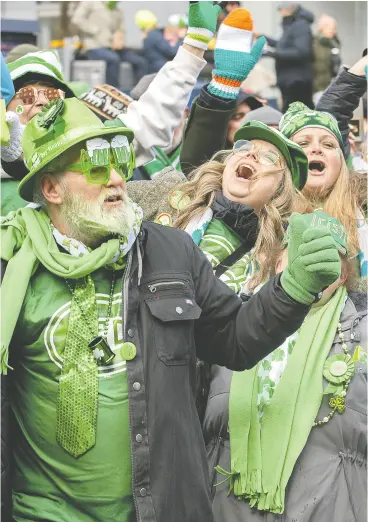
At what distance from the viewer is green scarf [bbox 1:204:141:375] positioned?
3471mm

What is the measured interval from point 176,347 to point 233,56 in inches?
82.7

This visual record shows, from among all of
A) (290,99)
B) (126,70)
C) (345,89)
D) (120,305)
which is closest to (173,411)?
(120,305)

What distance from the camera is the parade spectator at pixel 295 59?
10.9m

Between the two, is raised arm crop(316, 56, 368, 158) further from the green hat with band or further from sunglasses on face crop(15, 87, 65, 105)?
sunglasses on face crop(15, 87, 65, 105)

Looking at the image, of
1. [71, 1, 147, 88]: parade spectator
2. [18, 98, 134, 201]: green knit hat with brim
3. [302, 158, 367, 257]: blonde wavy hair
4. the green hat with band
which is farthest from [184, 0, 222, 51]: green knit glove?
[71, 1, 147, 88]: parade spectator

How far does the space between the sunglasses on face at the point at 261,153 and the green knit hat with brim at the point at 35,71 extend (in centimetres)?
120

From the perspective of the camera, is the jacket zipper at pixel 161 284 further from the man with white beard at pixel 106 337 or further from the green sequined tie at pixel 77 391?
the green sequined tie at pixel 77 391

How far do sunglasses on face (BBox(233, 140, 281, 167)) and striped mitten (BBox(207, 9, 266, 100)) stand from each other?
1.33 ft

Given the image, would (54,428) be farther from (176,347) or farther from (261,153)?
(261,153)

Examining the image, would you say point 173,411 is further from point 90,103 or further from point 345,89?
point 90,103

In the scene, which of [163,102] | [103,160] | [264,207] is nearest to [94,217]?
[103,160]

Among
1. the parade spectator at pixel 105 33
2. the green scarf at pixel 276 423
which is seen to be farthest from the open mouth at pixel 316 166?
the parade spectator at pixel 105 33

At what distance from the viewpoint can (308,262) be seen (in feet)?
11.2

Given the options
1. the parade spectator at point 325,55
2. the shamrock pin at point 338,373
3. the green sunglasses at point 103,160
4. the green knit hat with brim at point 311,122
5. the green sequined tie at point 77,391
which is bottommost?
the parade spectator at point 325,55
